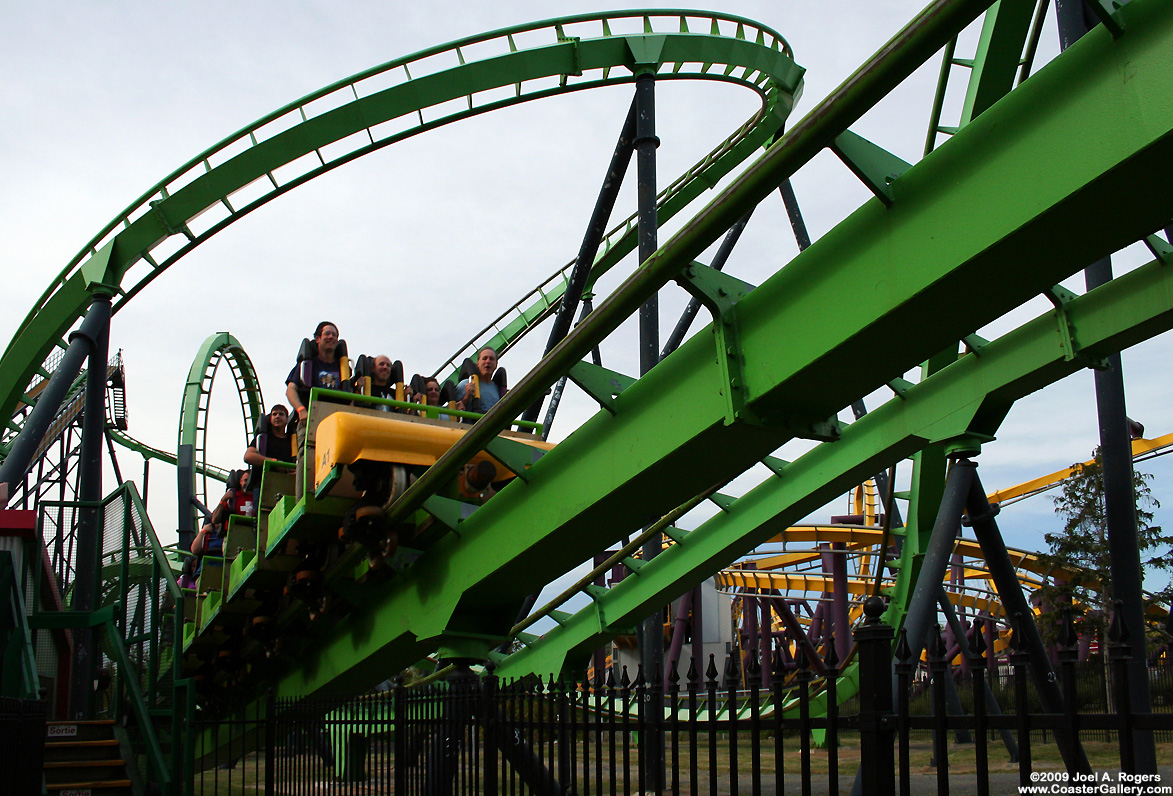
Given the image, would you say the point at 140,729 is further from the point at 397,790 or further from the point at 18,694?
the point at 397,790

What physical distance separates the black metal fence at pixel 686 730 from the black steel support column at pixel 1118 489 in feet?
2.45

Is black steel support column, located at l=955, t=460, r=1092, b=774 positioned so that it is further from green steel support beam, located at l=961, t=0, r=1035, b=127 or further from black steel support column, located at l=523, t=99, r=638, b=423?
black steel support column, located at l=523, t=99, r=638, b=423

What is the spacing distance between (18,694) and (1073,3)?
872cm

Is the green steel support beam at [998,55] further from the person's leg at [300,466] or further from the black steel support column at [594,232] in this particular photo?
the person's leg at [300,466]

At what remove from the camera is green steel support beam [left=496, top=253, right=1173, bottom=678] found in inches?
225

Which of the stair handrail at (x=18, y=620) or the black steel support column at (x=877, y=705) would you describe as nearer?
the black steel support column at (x=877, y=705)

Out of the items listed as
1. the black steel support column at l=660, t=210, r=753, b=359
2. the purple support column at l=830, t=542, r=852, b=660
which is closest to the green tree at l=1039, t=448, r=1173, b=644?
the purple support column at l=830, t=542, r=852, b=660

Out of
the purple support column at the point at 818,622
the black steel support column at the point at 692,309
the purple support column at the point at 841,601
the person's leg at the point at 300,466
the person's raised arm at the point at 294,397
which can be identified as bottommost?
the purple support column at the point at 818,622

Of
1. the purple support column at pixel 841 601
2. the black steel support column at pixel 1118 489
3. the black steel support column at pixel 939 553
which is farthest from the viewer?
the purple support column at pixel 841 601

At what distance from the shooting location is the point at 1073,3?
654 cm

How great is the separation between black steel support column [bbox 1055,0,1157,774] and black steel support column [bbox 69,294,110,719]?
7804mm

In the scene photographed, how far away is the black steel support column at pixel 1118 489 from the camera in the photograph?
6.17m

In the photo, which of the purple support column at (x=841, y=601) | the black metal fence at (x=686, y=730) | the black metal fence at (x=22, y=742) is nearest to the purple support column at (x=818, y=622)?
the purple support column at (x=841, y=601)

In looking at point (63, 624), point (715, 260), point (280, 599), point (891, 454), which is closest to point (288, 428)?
point (280, 599)
